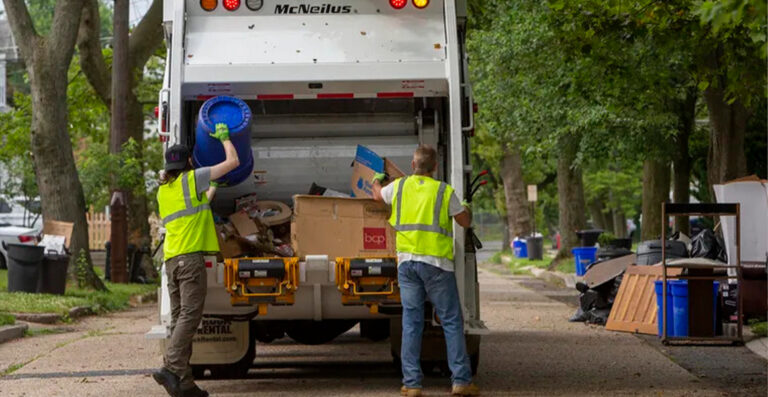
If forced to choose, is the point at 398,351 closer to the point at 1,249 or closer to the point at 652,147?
the point at 652,147

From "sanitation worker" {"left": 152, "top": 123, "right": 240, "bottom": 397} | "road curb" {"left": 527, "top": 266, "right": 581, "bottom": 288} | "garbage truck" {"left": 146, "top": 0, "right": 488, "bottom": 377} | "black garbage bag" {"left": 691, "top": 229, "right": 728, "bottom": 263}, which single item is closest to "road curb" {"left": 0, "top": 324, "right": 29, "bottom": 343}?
→ "garbage truck" {"left": 146, "top": 0, "right": 488, "bottom": 377}

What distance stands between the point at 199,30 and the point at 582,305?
8024mm

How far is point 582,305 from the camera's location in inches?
633

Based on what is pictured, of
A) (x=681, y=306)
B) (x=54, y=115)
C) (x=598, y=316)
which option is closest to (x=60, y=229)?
(x=54, y=115)

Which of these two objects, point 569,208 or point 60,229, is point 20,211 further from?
point 60,229

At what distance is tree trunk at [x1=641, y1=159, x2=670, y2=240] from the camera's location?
24.6 m

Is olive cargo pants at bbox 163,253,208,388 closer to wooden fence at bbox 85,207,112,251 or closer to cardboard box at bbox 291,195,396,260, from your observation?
cardboard box at bbox 291,195,396,260

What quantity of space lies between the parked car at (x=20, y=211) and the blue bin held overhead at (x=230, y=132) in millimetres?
31351

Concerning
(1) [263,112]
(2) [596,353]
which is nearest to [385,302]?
(1) [263,112]

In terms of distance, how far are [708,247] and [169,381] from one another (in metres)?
7.82

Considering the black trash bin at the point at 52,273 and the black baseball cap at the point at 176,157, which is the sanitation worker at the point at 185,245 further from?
the black trash bin at the point at 52,273

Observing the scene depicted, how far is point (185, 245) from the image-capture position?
891 centimetres

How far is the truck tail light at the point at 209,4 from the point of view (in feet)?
31.1

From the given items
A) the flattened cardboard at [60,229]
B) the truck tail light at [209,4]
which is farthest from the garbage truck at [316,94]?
the flattened cardboard at [60,229]
